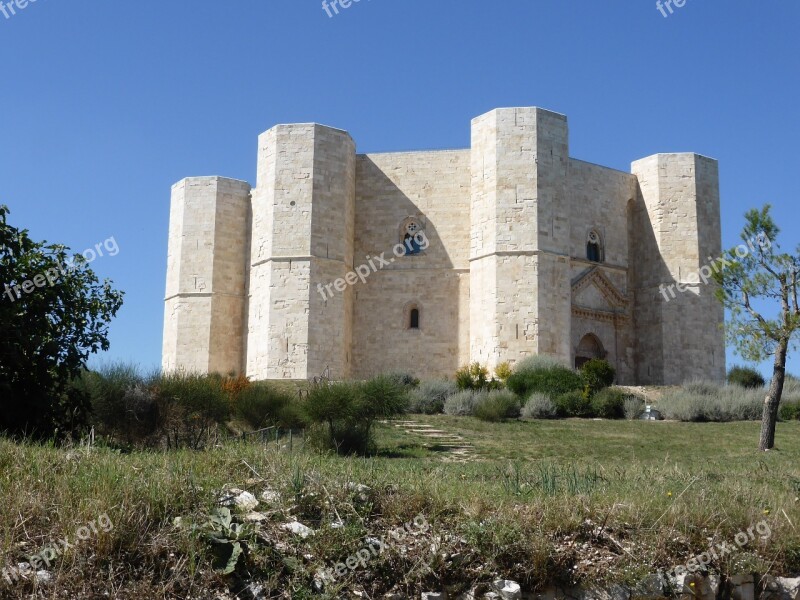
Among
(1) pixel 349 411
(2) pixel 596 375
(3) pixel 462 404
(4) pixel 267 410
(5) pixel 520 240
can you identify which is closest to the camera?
(1) pixel 349 411

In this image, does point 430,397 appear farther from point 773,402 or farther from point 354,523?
point 354,523

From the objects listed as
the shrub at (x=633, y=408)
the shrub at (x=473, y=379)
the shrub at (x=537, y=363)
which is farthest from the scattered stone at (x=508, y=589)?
the shrub at (x=537, y=363)

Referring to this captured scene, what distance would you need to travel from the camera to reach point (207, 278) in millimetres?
28234

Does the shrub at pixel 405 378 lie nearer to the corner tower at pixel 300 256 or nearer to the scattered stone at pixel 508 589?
the corner tower at pixel 300 256

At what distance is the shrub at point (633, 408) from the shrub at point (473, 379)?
3.59 metres

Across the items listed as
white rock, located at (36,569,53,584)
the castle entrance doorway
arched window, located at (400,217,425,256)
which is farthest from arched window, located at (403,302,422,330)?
white rock, located at (36,569,53,584)

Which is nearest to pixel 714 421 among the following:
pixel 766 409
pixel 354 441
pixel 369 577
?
pixel 766 409

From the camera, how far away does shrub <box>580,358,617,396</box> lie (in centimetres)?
2219

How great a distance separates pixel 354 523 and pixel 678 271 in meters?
24.1

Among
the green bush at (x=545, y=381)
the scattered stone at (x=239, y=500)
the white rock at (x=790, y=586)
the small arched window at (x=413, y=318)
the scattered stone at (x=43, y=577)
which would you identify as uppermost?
the small arched window at (x=413, y=318)

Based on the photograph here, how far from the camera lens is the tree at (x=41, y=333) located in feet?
32.2

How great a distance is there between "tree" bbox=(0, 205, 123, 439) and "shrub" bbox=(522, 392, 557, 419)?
1091 cm

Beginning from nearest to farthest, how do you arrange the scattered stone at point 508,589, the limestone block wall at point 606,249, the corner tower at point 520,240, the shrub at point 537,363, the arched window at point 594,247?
the scattered stone at point 508,589 < the shrub at point 537,363 < the corner tower at point 520,240 < the limestone block wall at point 606,249 < the arched window at point 594,247

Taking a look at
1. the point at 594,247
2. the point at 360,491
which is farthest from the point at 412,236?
the point at 360,491
